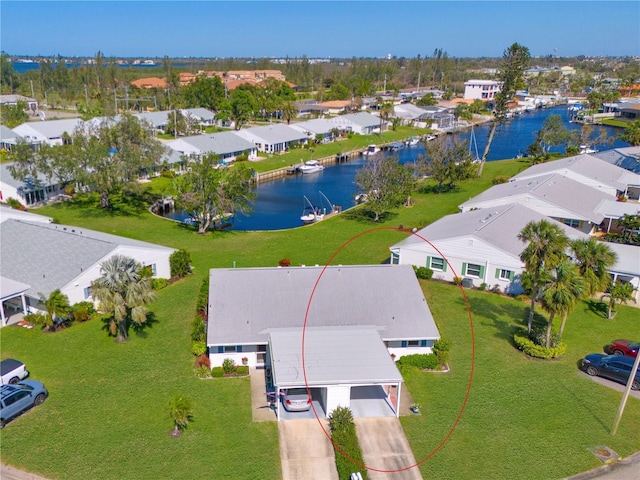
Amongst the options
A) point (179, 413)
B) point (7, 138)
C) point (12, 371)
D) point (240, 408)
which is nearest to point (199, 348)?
point (240, 408)

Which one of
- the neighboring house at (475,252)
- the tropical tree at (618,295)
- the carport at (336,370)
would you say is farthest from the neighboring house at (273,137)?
the carport at (336,370)

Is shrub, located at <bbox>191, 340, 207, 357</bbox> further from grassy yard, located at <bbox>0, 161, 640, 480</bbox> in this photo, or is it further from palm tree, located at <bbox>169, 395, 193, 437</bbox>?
palm tree, located at <bbox>169, 395, 193, 437</bbox>

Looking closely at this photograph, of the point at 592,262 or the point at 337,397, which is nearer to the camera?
the point at 337,397

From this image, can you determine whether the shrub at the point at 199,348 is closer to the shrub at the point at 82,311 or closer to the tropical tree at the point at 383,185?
the shrub at the point at 82,311

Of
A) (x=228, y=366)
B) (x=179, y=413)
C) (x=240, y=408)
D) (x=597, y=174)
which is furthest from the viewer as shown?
(x=597, y=174)

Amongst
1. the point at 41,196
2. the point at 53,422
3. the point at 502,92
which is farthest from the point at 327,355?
the point at 502,92

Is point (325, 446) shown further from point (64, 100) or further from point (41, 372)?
point (64, 100)

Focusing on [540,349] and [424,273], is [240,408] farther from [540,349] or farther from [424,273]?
[424,273]
